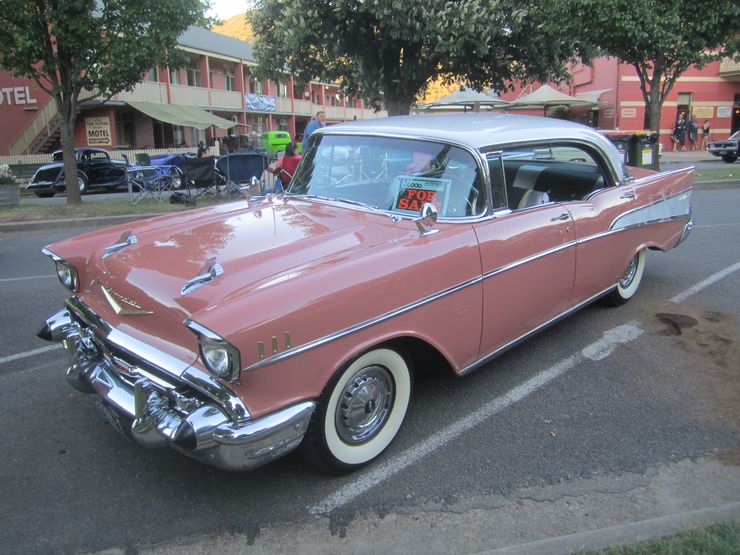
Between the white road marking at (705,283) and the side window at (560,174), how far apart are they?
1.48 metres

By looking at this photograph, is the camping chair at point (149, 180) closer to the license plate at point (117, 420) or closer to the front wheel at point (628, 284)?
the front wheel at point (628, 284)

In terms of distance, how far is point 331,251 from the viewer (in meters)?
2.88

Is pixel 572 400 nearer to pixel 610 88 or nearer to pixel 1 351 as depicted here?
pixel 1 351

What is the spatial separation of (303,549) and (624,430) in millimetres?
1863

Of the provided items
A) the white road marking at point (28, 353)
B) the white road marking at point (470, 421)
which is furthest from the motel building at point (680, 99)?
the white road marking at point (28, 353)

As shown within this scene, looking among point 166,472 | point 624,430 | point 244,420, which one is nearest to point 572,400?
point 624,430

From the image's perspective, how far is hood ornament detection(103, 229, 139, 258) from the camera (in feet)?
10.4

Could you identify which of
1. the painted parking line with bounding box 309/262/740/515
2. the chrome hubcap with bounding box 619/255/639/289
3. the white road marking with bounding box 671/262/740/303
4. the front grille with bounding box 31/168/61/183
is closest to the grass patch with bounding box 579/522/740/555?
the painted parking line with bounding box 309/262/740/515

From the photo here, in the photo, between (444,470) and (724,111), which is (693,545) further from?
(724,111)

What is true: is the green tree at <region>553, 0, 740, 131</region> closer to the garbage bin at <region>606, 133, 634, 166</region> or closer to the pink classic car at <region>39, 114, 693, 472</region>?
the garbage bin at <region>606, 133, 634, 166</region>

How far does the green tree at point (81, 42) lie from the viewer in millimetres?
10789

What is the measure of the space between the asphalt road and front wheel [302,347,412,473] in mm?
Answer: 118

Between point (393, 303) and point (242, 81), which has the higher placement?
point (242, 81)

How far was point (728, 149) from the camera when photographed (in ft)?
73.3
